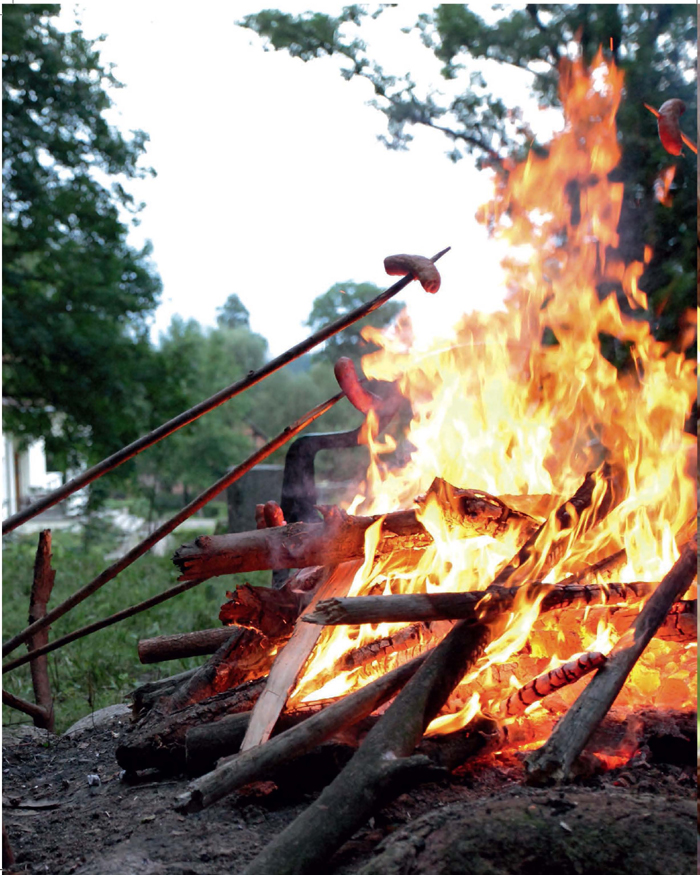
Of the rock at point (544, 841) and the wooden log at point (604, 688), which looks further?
the wooden log at point (604, 688)

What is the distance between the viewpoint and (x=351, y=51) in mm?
8688

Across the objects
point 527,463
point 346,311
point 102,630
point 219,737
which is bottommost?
point 102,630

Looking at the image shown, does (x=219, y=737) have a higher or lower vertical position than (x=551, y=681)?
lower

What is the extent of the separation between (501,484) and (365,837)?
6.10 feet

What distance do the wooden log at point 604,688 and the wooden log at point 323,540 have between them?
24.1 inches

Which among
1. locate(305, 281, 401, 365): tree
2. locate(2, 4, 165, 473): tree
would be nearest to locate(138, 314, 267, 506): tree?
locate(305, 281, 401, 365): tree

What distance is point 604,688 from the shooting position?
2.21 metres

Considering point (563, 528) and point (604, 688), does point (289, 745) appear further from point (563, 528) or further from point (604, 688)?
point (563, 528)

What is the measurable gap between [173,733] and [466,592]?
110 cm

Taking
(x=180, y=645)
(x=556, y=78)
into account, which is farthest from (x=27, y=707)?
(x=556, y=78)

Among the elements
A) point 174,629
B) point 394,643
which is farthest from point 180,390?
point 394,643

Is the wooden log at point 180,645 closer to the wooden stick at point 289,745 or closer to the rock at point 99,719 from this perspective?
the rock at point 99,719

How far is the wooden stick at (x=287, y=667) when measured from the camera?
2361mm

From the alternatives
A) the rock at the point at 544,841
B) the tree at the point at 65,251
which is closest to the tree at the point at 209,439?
the tree at the point at 65,251
